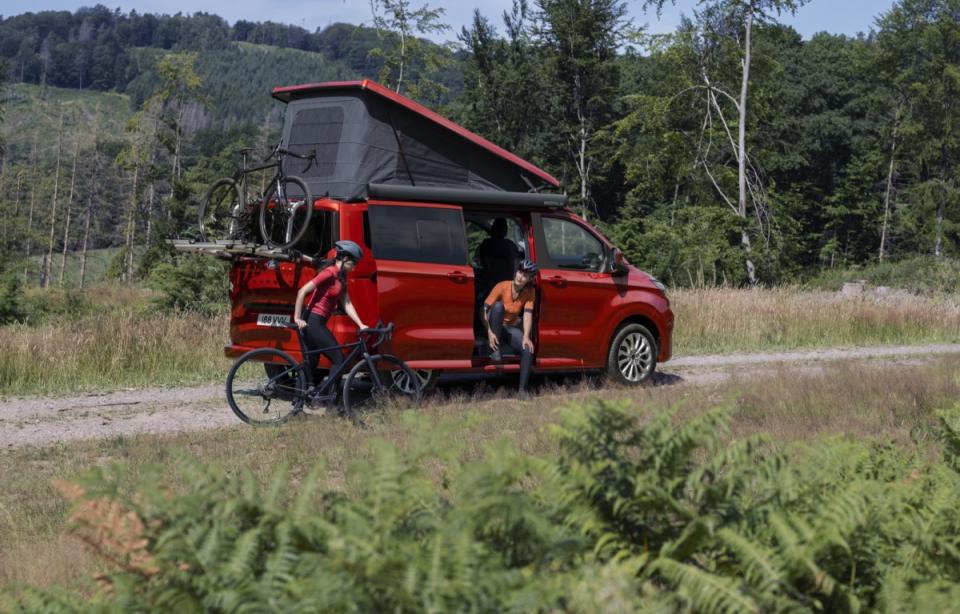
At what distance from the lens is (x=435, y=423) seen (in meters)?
5.70

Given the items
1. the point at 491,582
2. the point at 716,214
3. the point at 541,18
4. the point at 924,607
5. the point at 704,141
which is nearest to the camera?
the point at 491,582

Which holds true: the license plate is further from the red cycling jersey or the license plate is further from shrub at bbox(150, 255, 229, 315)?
shrub at bbox(150, 255, 229, 315)

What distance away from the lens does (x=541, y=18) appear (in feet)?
180

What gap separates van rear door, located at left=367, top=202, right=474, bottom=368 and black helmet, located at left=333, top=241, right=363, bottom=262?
733 mm

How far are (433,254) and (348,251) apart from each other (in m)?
1.43

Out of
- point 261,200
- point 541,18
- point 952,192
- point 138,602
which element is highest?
point 541,18

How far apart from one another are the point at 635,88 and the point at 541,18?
23.8 meters

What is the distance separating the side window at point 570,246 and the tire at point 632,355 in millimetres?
965

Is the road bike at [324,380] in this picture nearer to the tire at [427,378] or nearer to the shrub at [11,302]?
the tire at [427,378]

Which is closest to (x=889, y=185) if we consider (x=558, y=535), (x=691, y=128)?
(x=691, y=128)

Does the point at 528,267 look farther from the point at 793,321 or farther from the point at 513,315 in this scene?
the point at 793,321

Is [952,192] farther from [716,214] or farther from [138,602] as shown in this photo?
[138,602]

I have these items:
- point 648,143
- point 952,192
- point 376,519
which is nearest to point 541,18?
point 648,143

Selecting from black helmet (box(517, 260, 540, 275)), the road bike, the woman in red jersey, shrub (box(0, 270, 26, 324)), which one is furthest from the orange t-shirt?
shrub (box(0, 270, 26, 324))
